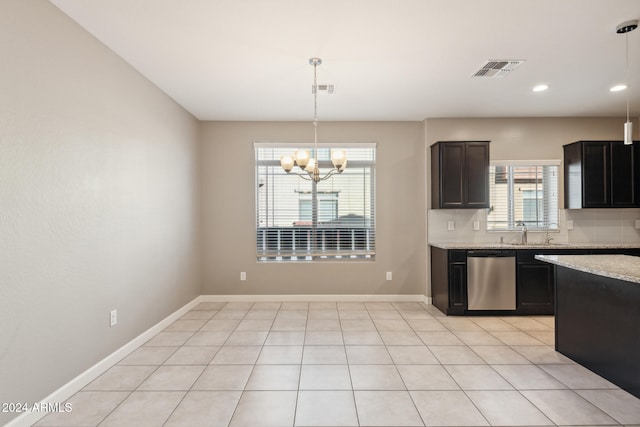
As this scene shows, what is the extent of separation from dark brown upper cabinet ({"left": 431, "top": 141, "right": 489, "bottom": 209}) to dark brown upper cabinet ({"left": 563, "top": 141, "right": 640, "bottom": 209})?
1.33 metres

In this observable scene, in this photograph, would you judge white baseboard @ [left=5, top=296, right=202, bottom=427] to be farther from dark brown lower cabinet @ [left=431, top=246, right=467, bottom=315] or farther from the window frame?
the window frame

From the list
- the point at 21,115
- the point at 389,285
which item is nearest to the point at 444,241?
the point at 389,285

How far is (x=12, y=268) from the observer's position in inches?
80.4

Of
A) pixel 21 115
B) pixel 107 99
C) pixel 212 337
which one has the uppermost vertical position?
pixel 107 99

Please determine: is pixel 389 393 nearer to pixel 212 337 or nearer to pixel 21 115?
pixel 212 337

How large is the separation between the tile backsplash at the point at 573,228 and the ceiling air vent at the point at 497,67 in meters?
2.12

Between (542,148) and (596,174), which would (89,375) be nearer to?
(542,148)

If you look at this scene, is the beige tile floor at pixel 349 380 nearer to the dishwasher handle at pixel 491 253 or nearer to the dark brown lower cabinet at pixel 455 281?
the dark brown lower cabinet at pixel 455 281

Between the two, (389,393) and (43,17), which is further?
(389,393)

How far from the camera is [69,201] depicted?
2496mm

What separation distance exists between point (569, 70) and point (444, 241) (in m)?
2.58

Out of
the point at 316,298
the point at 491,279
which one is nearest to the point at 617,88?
the point at 491,279

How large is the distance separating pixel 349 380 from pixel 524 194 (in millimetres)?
4044

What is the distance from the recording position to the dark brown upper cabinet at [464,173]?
4.69 meters
